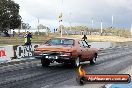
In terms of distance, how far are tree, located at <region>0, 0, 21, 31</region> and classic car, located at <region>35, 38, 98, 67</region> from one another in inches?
2682

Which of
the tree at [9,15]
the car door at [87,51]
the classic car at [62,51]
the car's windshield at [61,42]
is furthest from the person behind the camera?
the tree at [9,15]

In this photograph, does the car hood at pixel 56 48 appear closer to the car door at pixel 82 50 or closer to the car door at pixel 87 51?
the car door at pixel 82 50

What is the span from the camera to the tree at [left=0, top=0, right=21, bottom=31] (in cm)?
8706

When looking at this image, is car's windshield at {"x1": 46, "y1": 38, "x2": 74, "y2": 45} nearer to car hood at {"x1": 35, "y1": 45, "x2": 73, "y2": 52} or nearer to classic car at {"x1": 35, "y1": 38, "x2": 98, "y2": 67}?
classic car at {"x1": 35, "y1": 38, "x2": 98, "y2": 67}

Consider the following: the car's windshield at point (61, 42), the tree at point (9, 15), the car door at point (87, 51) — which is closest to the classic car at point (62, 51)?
the car's windshield at point (61, 42)

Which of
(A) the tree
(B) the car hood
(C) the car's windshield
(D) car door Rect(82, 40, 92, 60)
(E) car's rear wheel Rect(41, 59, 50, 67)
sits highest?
(A) the tree

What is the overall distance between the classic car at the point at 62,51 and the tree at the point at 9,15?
68.1 metres

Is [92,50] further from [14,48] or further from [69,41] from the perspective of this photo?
[14,48]

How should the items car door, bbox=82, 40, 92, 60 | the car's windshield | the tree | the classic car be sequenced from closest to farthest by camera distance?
the classic car, the car's windshield, car door, bbox=82, 40, 92, 60, the tree

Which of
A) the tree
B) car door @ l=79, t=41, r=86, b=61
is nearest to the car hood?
car door @ l=79, t=41, r=86, b=61

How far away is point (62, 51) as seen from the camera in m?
18.4

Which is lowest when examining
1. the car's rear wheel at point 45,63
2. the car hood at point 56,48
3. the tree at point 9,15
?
the car's rear wheel at point 45,63

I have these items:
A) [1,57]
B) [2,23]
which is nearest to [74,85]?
[1,57]

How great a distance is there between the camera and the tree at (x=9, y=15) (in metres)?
87.1
